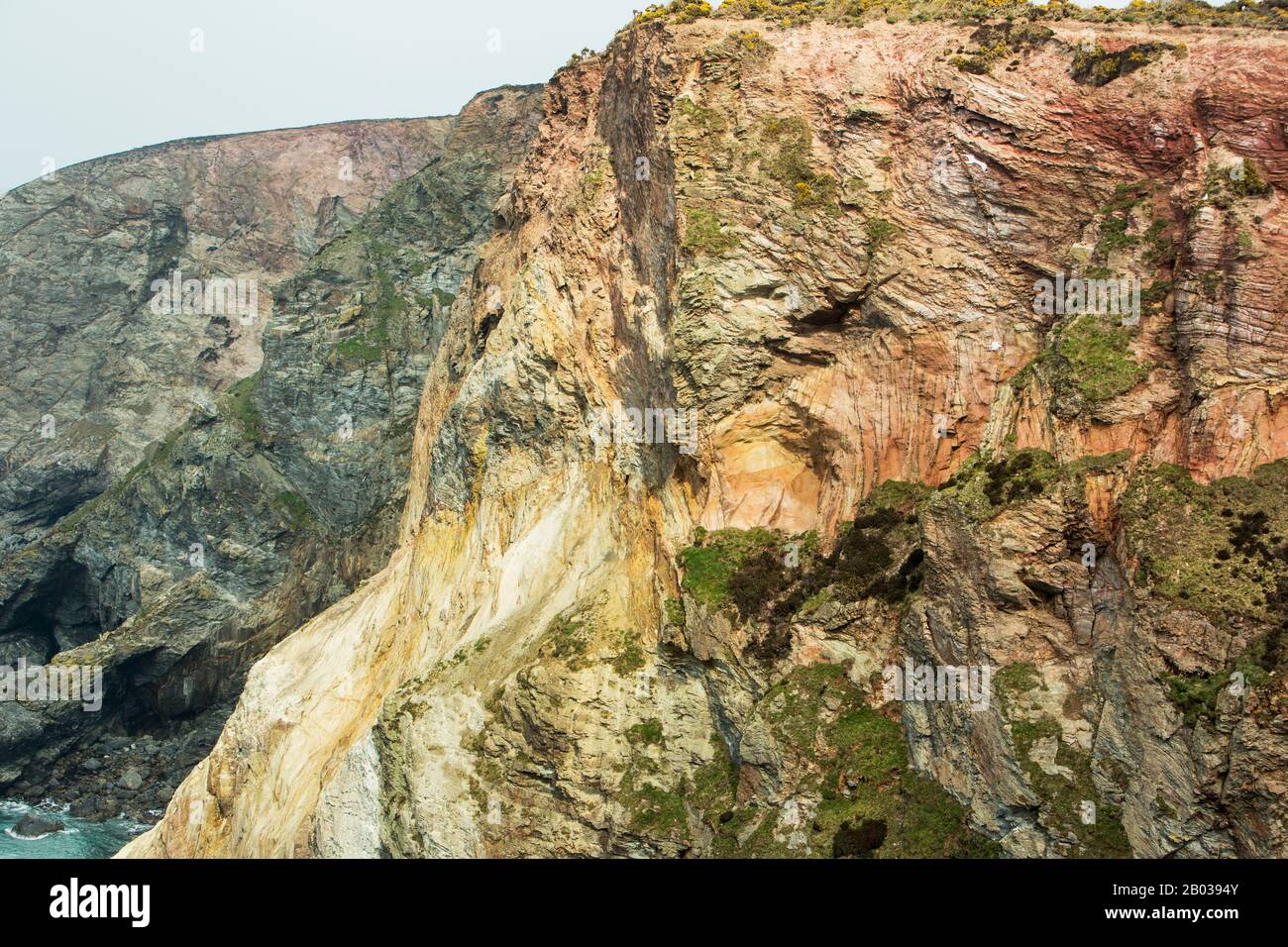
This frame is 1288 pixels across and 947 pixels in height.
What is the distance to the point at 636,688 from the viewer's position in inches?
1171

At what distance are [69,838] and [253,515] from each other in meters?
24.2

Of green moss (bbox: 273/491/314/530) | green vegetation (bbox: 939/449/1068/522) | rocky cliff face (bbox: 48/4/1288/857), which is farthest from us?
green moss (bbox: 273/491/314/530)

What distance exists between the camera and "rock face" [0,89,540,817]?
249ft

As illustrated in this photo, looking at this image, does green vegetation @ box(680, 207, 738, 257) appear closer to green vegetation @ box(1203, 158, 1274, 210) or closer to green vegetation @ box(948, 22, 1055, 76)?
green vegetation @ box(948, 22, 1055, 76)

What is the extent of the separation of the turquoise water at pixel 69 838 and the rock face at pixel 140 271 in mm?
32049

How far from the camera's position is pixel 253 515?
265 feet

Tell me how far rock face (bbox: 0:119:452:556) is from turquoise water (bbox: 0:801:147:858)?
105ft

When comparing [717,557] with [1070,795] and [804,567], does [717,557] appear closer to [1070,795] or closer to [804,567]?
[804,567]

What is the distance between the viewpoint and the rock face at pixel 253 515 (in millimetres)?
75875

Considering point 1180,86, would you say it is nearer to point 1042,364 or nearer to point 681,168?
point 1042,364

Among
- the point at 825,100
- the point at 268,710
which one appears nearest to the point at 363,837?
the point at 268,710

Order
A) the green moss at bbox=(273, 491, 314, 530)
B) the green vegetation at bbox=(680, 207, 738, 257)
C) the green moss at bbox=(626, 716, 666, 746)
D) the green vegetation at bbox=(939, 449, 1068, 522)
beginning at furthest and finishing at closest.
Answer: the green moss at bbox=(273, 491, 314, 530)
the green vegetation at bbox=(680, 207, 738, 257)
the green moss at bbox=(626, 716, 666, 746)
the green vegetation at bbox=(939, 449, 1068, 522)

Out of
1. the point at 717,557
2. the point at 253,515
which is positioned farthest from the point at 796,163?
the point at 253,515

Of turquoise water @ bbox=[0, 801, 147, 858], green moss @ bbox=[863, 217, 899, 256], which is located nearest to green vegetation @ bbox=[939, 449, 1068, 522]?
green moss @ bbox=[863, 217, 899, 256]
